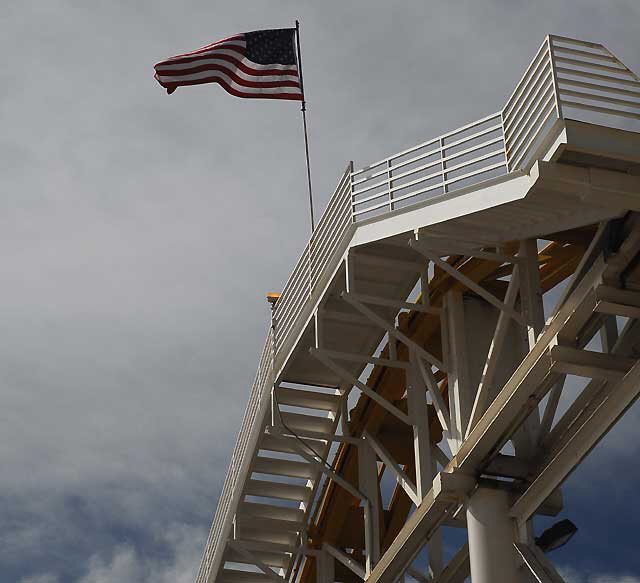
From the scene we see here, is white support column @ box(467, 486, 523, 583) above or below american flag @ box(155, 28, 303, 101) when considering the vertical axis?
below

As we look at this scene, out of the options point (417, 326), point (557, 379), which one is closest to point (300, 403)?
point (417, 326)

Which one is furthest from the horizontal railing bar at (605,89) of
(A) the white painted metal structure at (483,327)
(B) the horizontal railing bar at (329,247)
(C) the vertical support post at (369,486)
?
(C) the vertical support post at (369,486)

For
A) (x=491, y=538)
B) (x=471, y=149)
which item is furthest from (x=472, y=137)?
(x=491, y=538)

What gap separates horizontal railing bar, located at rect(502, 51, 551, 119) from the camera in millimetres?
21203

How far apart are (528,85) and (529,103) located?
1.20ft

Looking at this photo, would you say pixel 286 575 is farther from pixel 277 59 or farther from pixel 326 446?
pixel 277 59

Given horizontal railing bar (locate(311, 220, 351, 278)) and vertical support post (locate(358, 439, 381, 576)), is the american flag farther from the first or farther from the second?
vertical support post (locate(358, 439, 381, 576))

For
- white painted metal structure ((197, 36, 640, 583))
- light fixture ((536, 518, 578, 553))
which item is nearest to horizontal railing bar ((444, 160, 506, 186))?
white painted metal structure ((197, 36, 640, 583))

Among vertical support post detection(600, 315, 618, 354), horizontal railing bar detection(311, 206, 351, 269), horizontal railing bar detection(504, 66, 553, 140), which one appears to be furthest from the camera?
horizontal railing bar detection(311, 206, 351, 269)

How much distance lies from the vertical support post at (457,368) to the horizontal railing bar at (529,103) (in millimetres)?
5830

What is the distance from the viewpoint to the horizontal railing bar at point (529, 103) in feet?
69.1

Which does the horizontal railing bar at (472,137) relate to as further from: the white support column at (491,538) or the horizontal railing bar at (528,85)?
the white support column at (491,538)

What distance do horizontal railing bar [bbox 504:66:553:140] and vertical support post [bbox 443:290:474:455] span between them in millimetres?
5830

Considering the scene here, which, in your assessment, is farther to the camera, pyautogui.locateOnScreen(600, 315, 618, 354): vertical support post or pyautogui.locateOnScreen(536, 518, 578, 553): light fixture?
pyautogui.locateOnScreen(536, 518, 578, 553): light fixture
